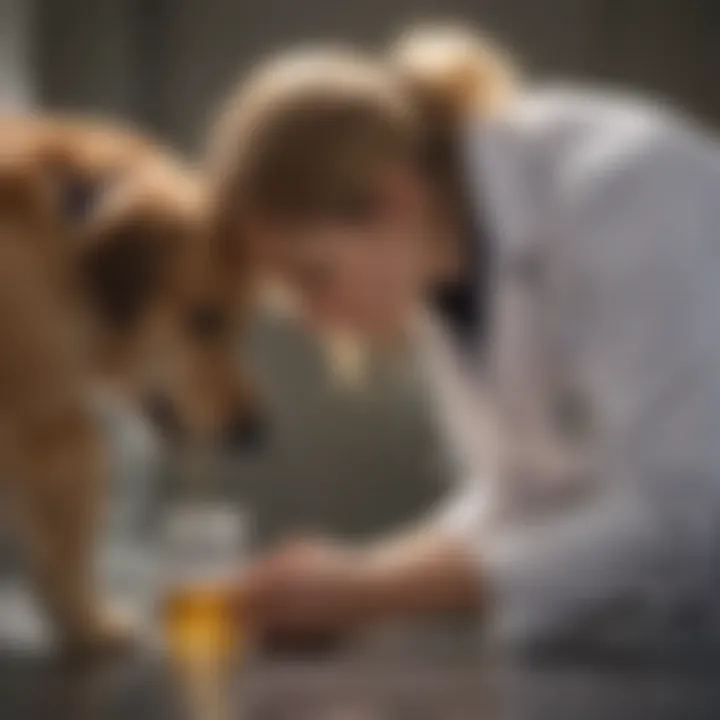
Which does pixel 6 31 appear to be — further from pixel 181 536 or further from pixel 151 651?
pixel 151 651

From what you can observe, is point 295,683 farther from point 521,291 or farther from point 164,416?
point 164,416

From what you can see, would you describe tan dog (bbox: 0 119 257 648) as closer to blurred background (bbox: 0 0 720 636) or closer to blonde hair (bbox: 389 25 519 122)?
blurred background (bbox: 0 0 720 636)

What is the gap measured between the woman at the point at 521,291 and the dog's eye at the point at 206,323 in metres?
0.10

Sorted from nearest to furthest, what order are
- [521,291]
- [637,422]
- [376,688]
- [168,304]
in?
[376,688]
[637,422]
[521,291]
[168,304]

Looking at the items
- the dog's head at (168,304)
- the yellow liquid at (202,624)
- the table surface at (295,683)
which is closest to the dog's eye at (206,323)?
the dog's head at (168,304)

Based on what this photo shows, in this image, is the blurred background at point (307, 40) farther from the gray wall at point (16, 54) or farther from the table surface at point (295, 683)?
the table surface at point (295, 683)

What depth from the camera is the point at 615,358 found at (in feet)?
3.60

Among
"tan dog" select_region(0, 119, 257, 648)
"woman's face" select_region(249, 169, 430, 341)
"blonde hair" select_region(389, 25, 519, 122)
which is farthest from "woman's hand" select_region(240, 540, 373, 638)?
"blonde hair" select_region(389, 25, 519, 122)

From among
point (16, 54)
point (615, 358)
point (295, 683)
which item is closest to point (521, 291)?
point (615, 358)

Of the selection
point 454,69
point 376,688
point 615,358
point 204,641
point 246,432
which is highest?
point 454,69

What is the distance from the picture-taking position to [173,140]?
55.1 inches

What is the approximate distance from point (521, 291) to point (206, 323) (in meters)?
0.33

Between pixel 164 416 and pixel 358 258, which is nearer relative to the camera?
pixel 358 258

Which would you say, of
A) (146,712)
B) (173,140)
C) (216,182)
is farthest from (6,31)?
(146,712)
